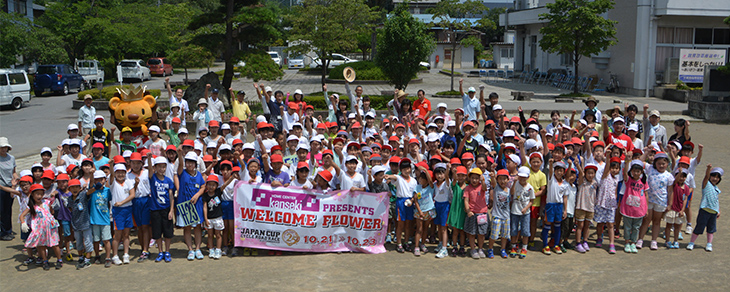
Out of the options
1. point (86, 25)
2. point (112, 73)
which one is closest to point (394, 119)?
point (86, 25)

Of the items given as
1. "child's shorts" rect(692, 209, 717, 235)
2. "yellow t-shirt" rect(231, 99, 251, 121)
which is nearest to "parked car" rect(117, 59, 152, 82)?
"yellow t-shirt" rect(231, 99, 251, 121)

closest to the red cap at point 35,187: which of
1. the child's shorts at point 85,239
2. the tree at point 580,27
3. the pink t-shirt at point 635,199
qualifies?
the child's shorts at point 85,239

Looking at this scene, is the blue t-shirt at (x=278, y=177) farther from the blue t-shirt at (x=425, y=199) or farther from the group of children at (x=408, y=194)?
the blue t-shirt at (x=425, y=199)

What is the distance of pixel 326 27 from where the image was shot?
29797 mm

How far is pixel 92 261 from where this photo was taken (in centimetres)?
759

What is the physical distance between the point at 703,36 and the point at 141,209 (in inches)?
1256

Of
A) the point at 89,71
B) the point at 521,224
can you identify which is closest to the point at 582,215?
the point at 521,224

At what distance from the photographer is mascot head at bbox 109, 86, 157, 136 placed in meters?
11.2

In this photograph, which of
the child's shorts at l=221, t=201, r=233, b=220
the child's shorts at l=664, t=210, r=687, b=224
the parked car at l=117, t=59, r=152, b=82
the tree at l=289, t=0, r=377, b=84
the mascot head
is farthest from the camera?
the parked car at l=117, t=59, r=152, b=82

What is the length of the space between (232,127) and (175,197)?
7.83 ft

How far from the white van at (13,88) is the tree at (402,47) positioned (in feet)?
52.2

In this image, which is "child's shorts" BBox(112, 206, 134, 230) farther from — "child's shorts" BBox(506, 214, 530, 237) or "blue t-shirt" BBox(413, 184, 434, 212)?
"child's shorts" BBox(506, 214, 530, 237)

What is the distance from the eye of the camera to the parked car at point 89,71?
112ft

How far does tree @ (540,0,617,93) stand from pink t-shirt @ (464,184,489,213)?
2227 centimetres
